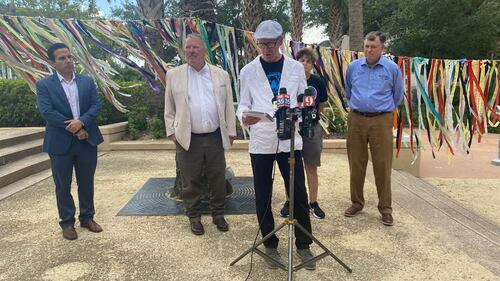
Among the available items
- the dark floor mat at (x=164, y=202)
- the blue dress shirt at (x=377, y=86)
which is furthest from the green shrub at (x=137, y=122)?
the blue dress shirt at (x=377, y=86)

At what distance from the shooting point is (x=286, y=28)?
80.4 feet

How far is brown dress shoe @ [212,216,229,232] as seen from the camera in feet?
12.6

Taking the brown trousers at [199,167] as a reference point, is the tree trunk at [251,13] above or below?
above

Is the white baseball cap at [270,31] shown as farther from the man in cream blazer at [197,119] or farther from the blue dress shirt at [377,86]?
the blue dress shirt at [377,86]

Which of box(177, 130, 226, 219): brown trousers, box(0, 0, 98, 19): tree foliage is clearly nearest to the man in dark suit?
box(177, 130, 226, 219): brown trousers

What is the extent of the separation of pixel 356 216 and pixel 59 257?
2970mm

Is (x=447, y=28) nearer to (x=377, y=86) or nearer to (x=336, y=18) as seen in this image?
(x=336, y=18)

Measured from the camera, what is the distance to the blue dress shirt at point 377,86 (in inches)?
154

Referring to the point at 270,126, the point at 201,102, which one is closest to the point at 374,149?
the point at 270,126

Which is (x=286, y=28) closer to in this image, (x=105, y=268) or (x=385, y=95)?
(x=385, y=95)

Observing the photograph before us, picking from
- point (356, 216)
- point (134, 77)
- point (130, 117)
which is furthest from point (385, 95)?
point (134, 77)

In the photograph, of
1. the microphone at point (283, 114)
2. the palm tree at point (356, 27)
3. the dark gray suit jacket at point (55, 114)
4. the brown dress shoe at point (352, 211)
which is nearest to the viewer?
the microphone at point (283, 114)

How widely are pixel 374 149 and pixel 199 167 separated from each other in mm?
1847

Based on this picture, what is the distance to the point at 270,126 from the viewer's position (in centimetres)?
300
